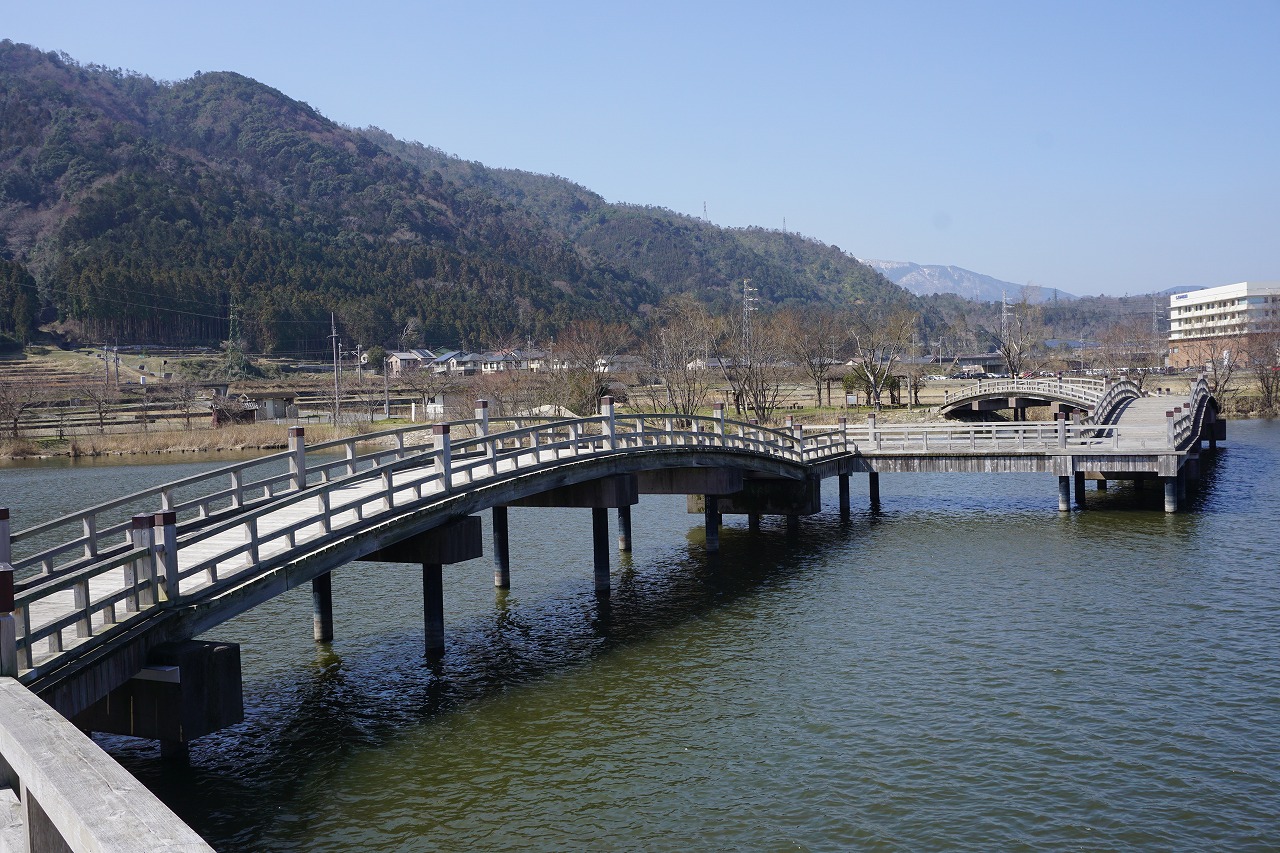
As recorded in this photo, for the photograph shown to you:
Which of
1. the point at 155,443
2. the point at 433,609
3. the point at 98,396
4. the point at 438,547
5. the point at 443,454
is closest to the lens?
the point at 438,547

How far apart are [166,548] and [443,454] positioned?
7649 mm

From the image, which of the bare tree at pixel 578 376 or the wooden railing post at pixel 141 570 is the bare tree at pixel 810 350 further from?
the wooden railing post at pixel 141 570

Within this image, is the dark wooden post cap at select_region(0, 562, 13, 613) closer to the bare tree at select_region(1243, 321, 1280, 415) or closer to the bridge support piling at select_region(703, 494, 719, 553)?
the bridge support piling at select_region(703, 494, 719, 553)

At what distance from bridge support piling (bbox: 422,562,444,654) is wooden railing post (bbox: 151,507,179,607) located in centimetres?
781

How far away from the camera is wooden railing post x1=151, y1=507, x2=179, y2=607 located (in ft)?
51.7

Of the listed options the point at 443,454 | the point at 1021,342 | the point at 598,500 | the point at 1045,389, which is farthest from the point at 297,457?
the point at 1021,342

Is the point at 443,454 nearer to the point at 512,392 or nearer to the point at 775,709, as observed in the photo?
the point at 775,709

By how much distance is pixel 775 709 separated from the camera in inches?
784

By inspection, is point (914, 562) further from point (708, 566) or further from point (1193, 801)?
point (1193, 801)

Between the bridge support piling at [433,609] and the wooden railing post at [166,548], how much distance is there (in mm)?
7813

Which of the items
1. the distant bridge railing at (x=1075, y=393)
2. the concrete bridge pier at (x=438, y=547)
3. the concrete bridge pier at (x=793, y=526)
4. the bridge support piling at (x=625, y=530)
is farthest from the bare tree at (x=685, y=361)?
the concrete bridge pier at (x=438, y=547)

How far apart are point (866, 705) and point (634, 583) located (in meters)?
12.4

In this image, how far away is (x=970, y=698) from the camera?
19953 millimetres

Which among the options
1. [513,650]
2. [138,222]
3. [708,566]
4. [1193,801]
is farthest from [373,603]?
[138,222]
